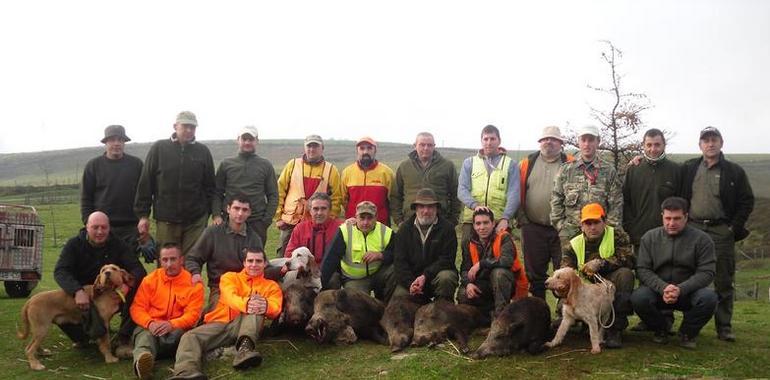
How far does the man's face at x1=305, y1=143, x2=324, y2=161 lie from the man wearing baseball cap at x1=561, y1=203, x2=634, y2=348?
401 centimetres

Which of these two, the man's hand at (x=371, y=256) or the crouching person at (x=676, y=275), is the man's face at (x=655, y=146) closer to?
the crouching person at (x=676, y=275)

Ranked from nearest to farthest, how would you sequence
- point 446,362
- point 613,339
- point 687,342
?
1. point 446,362
2. point 613,339
3. point 687,342

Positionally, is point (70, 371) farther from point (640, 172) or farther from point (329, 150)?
point (329, 150)

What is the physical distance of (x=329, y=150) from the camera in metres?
83.5

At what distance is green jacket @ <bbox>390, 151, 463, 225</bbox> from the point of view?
9.55 m

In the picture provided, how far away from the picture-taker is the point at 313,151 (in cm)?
976

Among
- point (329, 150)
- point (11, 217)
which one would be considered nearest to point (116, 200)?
point (11, 217)

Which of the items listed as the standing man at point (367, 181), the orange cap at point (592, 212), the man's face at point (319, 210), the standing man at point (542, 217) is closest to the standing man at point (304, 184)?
the standing man at point (367, 181)

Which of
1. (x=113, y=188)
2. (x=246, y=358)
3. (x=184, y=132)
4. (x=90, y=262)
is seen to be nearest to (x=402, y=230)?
(x=246, y=358)

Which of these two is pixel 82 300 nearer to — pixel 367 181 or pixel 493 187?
pixel 367 181

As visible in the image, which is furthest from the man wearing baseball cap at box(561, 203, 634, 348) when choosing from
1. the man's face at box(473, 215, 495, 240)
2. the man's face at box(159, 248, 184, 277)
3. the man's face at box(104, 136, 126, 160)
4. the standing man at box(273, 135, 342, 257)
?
the man's face at box(104, 136, 126, 160)

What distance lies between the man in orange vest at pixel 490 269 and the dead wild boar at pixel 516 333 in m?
0.72

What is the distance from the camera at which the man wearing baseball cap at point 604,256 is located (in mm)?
7281

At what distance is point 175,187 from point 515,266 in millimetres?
4740
